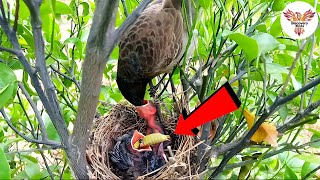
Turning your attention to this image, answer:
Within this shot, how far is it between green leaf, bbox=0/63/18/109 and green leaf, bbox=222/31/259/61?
12.1 inches

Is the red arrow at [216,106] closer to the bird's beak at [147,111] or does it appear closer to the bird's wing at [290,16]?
the bird's wing at [290,16]

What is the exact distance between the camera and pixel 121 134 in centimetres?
107

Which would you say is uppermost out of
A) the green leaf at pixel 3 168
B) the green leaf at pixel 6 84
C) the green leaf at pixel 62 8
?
the green leaf at pixel 62 8

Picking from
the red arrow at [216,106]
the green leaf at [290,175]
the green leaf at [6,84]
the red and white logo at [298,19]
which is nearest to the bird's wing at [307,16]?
the red and white logo at [298,19]

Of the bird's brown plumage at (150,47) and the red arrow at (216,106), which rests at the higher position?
the bird's brown plumage at (150,47)

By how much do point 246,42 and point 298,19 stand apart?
0.08 meters

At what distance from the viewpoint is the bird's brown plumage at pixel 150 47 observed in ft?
3.50

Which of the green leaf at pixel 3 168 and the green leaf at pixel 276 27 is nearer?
the green leaf at pixel 3 168

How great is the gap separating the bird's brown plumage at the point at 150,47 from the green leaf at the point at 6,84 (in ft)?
1.36

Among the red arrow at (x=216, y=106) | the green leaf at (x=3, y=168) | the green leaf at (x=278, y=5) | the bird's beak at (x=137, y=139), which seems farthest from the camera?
the bird's beak at (x=137, y=139)

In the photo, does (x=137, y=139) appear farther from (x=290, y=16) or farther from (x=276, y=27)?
(x=290, y=16)

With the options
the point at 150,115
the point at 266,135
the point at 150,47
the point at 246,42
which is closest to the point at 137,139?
the point at 150,115

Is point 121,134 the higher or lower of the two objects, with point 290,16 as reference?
lower

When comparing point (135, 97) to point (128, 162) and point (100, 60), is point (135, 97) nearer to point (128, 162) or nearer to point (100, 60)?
point (128, 162)
